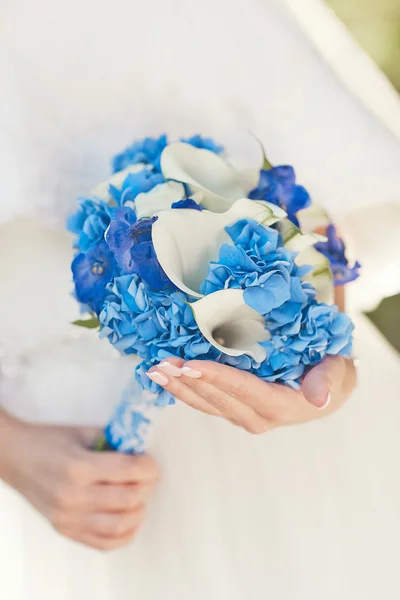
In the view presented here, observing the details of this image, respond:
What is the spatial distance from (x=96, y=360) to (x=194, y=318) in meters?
0.31

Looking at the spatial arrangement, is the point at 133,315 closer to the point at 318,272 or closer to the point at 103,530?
the point at 318,272

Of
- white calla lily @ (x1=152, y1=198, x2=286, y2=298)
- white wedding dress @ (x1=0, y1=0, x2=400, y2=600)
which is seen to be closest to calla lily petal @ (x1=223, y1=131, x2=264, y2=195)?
white wedding dress @ (x1=0, y1=0, x2=400, y2=600)

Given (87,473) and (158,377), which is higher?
(158,377)

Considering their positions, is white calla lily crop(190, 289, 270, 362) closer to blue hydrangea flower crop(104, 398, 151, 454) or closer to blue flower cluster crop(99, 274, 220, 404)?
blue flower cluster crop(99, 274, 220, 404)

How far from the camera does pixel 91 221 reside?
0.47m

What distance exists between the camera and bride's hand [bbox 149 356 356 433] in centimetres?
40

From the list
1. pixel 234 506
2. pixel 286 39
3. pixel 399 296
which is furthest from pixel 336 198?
pixel 399 296

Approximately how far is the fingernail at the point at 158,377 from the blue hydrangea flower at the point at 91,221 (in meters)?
0.13

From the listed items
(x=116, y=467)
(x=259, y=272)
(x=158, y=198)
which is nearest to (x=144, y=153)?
(x=158, y=198)

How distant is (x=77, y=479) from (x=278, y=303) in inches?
13.0

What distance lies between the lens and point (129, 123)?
0.64 meters

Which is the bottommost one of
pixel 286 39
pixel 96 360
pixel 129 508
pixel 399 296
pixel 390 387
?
pixel 399 296

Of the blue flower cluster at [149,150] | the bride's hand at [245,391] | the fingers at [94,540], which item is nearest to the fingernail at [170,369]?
the bride's hand at [245,391]

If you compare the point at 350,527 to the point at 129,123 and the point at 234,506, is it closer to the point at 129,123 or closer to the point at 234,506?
the point at 234,506
